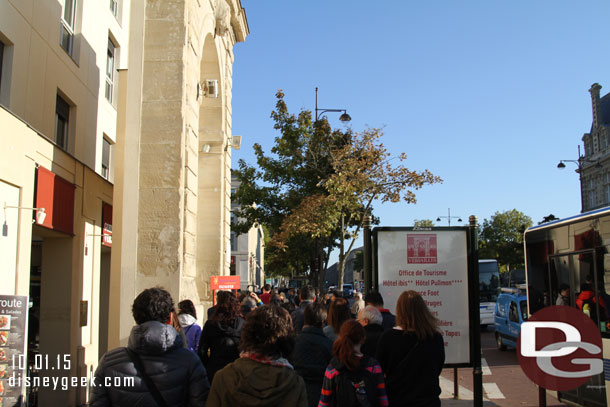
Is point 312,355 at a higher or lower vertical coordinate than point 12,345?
higher

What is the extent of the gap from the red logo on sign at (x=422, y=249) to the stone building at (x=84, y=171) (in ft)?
13.6

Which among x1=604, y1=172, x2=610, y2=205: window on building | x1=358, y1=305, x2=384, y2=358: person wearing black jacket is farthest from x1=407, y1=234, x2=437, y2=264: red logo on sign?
x1=604, y1=172, x2=610, y2=205: window on building

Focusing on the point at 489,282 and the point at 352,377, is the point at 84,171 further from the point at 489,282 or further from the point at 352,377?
the point at 489,282

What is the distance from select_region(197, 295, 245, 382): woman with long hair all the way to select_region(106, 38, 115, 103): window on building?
405 inches

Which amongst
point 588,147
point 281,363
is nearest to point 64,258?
point 281,363

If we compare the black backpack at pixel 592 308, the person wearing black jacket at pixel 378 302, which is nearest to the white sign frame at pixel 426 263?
the person wearing black jacket at pixel 378 302

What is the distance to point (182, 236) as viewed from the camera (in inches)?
389

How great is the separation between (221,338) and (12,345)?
106 inches

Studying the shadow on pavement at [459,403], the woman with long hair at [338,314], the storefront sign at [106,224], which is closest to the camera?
the woman with long hair at [338,314]

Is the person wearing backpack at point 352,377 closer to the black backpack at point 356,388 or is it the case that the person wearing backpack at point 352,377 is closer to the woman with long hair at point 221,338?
the black backpack at point 356,388

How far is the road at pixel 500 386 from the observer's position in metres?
9.85

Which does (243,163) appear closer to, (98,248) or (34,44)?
(98,248)

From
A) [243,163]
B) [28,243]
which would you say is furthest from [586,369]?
[243,163]

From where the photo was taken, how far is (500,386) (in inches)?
463
